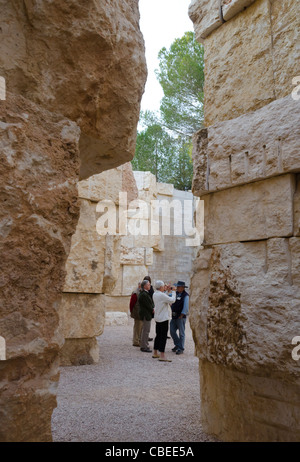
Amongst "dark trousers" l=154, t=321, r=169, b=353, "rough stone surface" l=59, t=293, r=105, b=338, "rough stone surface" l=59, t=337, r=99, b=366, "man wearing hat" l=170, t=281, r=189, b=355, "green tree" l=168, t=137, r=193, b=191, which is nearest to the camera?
"rough stone surface" l=59, t=293, r=105, b=338

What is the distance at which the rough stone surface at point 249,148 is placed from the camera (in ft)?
6.88

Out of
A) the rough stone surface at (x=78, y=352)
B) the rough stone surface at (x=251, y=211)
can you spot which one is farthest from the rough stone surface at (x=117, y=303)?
the rough stone surface at (x=251, y=211)

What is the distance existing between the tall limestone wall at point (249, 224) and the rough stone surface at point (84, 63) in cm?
89

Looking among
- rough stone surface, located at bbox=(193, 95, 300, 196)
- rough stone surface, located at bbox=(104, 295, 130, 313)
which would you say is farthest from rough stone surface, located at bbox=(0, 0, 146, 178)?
rough stone surface, located at bbox=(104, 295, 130, 313)

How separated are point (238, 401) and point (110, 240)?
3.51 m

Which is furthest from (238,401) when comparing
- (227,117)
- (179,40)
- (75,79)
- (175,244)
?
(179,40)

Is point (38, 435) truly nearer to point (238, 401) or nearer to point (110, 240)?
point (238, 401)

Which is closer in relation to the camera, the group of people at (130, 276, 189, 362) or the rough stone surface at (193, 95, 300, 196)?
the rough stone surface at (193, 95, 300, 196)

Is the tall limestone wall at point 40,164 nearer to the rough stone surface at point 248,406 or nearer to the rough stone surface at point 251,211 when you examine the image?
the rough stone surface at point 251,211

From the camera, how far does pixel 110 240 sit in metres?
5.50

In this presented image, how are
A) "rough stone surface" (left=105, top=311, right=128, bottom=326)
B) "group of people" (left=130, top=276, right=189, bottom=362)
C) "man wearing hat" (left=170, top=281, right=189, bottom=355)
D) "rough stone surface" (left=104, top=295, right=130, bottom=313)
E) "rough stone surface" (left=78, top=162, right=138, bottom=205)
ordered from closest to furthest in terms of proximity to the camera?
"rough stone surface" (left=78, top=162, right=138, bottom=205), "group of people" (left=130, top=276, right=189, bottom=362), "man wearing hat" (left=170, top=281, right=189, bottom=355), "rough stone surface" (left=105, top=311, right=128, bottom=326), "rough stone surface" (left=104, top=295, right=130, bottom=313)
